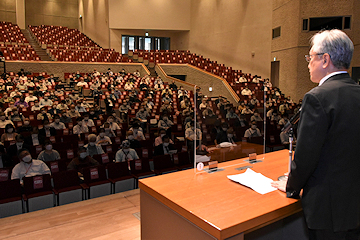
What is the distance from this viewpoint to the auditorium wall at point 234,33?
16.7 metres

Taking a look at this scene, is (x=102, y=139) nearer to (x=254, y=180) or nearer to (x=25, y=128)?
(x=25, y=128)

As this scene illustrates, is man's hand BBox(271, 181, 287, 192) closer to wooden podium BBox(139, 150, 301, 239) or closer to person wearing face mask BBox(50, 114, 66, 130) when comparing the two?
wooden podium BBox(139, 150, 301, 239)

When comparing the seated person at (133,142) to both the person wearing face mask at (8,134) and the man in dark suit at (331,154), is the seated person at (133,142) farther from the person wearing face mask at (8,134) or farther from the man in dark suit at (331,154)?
the man in dark suit at (331,154)

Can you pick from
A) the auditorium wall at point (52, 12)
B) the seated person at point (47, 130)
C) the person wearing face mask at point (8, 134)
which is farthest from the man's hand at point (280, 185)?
the auditorium wall at point (52, 12)

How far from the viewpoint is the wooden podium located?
150cm

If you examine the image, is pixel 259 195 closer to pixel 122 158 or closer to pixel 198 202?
pixel 198 202

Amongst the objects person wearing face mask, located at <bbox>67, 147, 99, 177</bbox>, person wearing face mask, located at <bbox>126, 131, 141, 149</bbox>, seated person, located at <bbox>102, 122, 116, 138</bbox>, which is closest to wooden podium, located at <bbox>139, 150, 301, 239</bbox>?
person wearing face mask, located at <bbox>67, 147, 99, 177</bbox>

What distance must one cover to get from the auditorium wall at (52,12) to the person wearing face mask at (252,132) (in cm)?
2998

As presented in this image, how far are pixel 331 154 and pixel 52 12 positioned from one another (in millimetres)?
31366

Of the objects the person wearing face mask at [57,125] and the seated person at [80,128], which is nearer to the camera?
the seated person at [80,128]

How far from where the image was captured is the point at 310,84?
1425 centimetres

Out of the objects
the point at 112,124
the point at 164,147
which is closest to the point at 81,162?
the point at 164,147

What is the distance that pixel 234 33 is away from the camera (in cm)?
1888

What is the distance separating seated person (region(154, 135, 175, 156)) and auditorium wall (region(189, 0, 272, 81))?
36.7 ft
